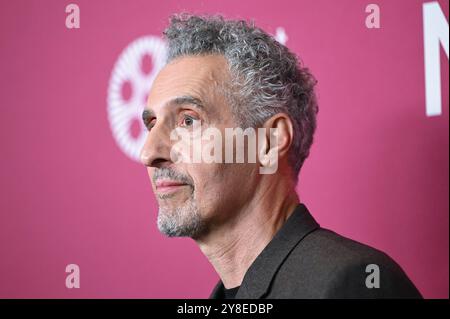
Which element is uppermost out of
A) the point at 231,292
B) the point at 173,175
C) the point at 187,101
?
the point at 187,101

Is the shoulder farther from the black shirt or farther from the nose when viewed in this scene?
the nose

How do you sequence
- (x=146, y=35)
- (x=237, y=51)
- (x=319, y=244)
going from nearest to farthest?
(x=319, y=244), (x=237, y=51), (x=146, y=35)

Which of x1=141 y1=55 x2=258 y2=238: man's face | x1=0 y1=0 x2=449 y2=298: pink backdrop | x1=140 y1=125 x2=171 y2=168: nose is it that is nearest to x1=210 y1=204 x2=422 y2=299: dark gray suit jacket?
x1=141 y1=55 x2=258 y2=238: man's face

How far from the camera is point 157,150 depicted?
1104mm

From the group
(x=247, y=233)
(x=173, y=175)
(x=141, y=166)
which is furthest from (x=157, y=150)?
(x=141, y=166)

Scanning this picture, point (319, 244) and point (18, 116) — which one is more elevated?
point (18, 116)

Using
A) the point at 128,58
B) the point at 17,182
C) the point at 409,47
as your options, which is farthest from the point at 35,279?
the point at 409,47

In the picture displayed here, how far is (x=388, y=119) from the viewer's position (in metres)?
1.45

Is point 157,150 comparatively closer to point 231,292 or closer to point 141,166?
point 231,292

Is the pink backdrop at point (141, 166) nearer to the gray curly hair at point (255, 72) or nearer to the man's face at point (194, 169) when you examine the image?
the gray curly hair at point (255, 72)

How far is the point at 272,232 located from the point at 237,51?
327mm

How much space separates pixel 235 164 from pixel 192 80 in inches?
6.6

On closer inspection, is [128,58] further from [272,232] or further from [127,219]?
[272,232]

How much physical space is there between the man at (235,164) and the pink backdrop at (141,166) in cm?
32
